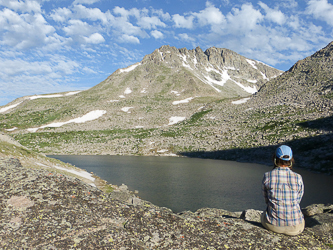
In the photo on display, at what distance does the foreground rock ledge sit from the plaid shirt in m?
0.74

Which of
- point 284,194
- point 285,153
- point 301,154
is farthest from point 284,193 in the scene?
point 301,154

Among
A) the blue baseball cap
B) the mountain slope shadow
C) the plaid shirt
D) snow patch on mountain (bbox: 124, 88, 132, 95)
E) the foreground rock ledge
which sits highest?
snow patch on mountain (bbox: 124, 88, 132, 95)

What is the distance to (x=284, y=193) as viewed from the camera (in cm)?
764

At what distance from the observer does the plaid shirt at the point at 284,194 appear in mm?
7586

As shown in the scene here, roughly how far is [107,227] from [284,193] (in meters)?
6.86

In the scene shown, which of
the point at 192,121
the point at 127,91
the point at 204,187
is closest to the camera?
the point at 204,187

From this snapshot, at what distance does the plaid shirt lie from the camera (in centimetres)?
759

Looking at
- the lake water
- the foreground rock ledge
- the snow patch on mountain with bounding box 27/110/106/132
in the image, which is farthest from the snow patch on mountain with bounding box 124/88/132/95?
the foreground rock ledge

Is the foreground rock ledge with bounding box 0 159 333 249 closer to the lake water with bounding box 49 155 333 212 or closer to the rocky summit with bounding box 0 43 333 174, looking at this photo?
the lake water with bounding box 49 155 333 212

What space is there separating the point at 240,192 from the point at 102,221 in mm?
26462

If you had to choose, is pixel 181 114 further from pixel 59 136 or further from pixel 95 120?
pixel 59 136

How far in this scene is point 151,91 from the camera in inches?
6683

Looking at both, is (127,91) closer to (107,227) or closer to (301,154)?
(301,154)

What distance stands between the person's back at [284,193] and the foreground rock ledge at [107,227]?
0.48m
